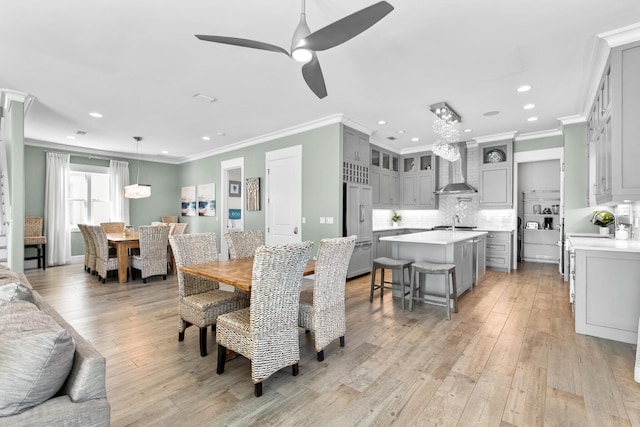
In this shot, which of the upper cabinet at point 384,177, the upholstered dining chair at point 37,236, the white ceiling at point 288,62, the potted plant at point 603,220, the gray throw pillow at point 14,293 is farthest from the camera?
the upper cabinet at point 384,177

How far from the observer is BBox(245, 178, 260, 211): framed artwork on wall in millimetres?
6395

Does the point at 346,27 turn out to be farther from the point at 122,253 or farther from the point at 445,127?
the point at 122,253

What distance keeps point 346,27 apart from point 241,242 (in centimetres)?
249

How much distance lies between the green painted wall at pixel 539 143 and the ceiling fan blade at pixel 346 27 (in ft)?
19.2

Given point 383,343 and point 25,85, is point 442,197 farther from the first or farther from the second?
point 25,85

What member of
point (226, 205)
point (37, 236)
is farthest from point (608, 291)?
point (37, 236)

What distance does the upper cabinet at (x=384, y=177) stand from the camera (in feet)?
21.8

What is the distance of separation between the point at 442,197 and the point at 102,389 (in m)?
7.28

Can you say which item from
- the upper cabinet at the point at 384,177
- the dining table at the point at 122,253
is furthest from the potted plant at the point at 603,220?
the dining table at the point at 122,253

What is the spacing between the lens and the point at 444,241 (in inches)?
149

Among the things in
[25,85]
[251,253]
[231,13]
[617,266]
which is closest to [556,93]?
[617,266]

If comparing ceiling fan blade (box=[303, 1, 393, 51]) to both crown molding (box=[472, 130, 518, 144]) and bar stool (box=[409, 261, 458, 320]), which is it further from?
crown molding (box=[472, 130, 518, 144])

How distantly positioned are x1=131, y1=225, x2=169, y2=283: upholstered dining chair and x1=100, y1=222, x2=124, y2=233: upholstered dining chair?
2.11 m

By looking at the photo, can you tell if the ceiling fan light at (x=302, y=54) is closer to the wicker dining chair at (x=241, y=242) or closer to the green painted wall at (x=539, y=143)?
the wicker dining chair at (x=241, y=242)
